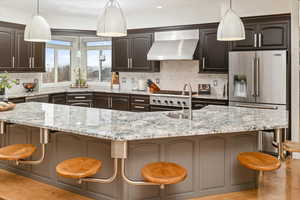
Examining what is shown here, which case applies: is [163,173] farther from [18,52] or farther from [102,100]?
[18,52]

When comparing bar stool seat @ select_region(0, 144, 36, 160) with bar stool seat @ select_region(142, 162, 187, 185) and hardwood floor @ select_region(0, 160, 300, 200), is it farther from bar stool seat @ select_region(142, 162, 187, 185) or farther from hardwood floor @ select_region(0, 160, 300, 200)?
bar stool seat @ select_region(142, 162, 187, 185)

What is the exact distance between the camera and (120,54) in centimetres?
720

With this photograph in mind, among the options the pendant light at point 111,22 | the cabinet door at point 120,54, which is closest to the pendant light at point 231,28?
the pendant light at point 111,22

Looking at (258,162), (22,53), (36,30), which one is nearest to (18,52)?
(22,53)

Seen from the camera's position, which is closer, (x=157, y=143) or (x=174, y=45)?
(x=157, y=143)

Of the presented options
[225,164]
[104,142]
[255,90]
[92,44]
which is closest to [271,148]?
[255,90]

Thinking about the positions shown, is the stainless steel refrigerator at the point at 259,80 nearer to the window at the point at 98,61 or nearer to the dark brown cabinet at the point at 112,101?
the dark brown cabinet at the point at 112,101

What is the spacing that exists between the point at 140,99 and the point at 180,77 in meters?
1.04

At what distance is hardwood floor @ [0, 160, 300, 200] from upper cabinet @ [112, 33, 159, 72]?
3618 mm

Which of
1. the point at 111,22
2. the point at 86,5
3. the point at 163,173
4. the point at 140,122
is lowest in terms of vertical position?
the point at 163,173

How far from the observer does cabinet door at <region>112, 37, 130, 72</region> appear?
710 centimetres

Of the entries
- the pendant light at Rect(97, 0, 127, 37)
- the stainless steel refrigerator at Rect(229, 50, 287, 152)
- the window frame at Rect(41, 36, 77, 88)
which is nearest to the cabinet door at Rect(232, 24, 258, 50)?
the stainless steel refrigerator at Rect(229, 50, 287, 152)

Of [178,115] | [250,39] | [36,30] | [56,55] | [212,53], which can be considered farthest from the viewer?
[56,55]

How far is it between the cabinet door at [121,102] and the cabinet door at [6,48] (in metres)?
2.22
